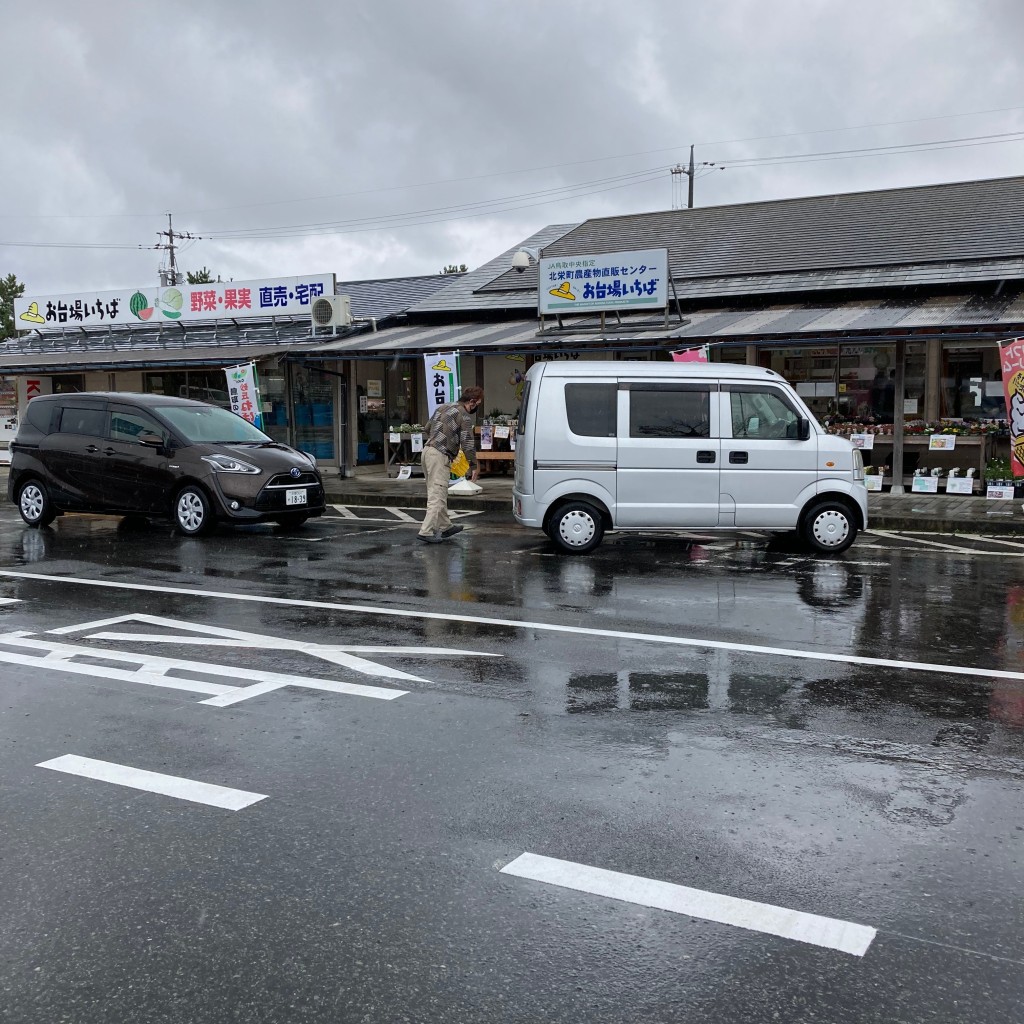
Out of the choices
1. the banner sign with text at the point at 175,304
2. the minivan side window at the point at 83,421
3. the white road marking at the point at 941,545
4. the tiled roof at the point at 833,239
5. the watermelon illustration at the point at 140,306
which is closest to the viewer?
the white road marking at the point at 941,545

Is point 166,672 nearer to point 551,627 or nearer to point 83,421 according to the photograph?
point 551,627

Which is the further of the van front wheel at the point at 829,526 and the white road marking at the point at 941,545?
the white road marking at the point at 941,545

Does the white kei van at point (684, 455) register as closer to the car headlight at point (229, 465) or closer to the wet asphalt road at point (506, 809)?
the wet asphalt road at point (506, 809)

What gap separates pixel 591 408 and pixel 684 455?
3.57 feet

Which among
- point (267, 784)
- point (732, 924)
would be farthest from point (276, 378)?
point (732, 924)

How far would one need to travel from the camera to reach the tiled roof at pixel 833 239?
17.4m

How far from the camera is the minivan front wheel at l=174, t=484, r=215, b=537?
1184 cm

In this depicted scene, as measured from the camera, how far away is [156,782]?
13.5 feet

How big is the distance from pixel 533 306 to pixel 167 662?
15399 millimetres

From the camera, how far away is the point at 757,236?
2066 centimetres

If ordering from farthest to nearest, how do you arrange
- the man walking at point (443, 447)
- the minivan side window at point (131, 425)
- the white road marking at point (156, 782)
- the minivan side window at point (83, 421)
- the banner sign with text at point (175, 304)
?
the banner sign with text at point (175, 304) → the minivan side window at point (83, 421) → the minivan side window at point (131, 425) → the man walking at point (443, 447) → the white road marking at point (156, 782)

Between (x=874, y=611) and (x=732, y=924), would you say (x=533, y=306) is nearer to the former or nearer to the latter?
(x=874, y=611)

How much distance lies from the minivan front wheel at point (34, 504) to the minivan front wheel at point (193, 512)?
88.3 inches

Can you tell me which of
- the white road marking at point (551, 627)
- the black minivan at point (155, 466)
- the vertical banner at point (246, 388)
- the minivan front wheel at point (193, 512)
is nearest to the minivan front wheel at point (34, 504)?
the black minivan at point (155, 466)
